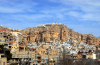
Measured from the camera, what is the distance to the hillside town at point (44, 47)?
29.2 m

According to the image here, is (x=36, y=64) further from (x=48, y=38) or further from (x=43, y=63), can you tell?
(x=48, y=38)

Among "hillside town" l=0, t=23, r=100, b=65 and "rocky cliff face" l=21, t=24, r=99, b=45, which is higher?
"rocky cliff face" l=21, t=24, r=99, b=45

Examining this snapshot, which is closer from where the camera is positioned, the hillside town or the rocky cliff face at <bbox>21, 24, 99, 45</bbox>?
the hillside town

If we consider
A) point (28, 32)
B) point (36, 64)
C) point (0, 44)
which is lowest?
point (36, 64)

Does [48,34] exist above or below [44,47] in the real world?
above

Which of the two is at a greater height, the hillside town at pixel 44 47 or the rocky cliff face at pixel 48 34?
the rocky cliff face at pixel 48 34

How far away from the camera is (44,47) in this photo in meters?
62.1

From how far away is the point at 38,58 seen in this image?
110 feet

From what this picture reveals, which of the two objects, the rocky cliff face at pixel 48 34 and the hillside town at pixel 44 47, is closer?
the hillside town at pixel 44 47

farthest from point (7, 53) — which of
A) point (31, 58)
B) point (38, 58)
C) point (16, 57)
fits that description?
point (38, 58)

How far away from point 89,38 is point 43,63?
81249 millimetres

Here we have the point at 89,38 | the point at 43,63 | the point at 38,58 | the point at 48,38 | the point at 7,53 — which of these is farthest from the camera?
the point at 89,38

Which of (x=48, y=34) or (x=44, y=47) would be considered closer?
(x=44, y=47)

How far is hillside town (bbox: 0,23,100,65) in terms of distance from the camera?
2920 cm
